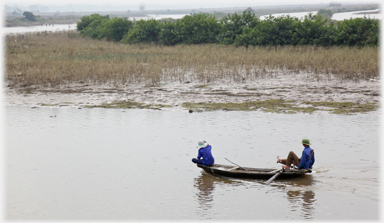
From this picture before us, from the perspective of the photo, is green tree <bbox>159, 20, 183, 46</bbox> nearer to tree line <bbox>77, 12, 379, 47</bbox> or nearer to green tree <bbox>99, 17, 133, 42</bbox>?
tree line <bbox>77, 12, 379, 47</bbox>

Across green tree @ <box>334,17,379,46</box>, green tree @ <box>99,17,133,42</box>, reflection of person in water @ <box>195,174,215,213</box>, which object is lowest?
reflection of person in water @ <box>195,174,215,213</box>

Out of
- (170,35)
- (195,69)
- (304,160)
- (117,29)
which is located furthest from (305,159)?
(117,29)

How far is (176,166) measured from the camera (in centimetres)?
1221

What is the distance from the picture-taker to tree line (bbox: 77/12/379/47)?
106 feet

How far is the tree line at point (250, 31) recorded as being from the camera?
106 ft

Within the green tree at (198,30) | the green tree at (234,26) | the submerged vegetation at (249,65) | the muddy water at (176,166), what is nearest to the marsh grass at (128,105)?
the submerged vegetation at (249,65)

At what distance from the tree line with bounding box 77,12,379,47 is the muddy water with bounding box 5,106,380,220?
16.4 metres

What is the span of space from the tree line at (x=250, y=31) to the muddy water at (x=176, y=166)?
1643 cm

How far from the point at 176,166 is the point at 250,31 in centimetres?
2644

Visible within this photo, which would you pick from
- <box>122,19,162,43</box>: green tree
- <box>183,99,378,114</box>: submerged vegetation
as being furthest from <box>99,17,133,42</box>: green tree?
<box>183,99,378,114</box>: submerged vegetation

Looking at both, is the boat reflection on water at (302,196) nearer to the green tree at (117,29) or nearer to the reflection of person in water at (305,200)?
the reflection of person in water at (305,200)

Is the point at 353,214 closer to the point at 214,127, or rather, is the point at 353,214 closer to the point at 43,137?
the point at 214,127

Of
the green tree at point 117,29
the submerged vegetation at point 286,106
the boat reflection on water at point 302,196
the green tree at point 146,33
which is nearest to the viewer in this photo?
the boat reflection on water at point 302,196

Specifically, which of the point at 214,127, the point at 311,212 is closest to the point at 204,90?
the point at 214,127
